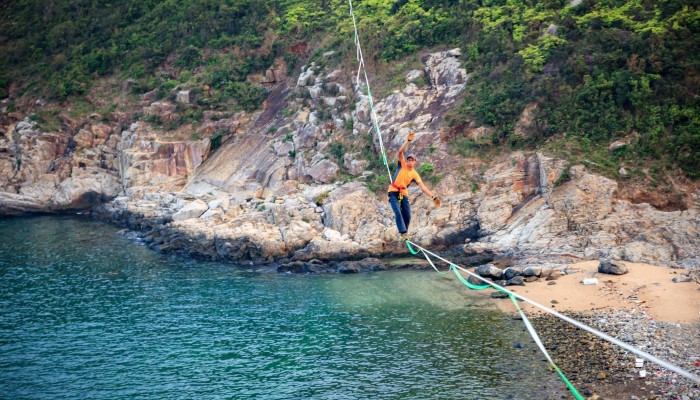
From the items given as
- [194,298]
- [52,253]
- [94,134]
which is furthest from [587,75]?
[94,134]

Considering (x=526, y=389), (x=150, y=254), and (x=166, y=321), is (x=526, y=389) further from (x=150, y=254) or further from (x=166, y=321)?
(x=150, y=254)

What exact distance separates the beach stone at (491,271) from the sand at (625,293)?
47.8 inches

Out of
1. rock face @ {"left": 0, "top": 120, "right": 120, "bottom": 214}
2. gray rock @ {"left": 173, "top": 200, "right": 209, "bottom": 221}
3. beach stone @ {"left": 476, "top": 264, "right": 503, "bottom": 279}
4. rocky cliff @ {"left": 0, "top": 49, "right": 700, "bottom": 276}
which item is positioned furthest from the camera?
rock face @ {"left": 0, "top": 120, "right": 120, "bottom": 214}

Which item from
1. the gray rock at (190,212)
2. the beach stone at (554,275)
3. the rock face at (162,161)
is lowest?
the beach stone at (554,275)

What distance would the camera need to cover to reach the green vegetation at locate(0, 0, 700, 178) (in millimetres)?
30219

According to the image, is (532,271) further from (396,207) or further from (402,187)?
(402,187)

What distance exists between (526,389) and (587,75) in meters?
19.1

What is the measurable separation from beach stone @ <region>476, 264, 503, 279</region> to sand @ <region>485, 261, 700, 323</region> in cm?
Result: 122

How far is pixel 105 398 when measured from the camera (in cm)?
1838

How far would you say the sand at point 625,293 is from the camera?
21.4 m

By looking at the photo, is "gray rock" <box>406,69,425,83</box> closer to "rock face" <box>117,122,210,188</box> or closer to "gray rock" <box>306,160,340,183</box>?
"gray rock" <box>306,160,340,183</box>

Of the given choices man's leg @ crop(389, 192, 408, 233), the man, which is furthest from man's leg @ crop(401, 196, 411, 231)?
man's leg @ crop(389, 192, 408, 233)

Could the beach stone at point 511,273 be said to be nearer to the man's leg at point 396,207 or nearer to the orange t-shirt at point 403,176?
the man's leg at point 396,207

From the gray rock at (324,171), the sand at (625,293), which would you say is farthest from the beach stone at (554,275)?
the gray rock at (324,171)
